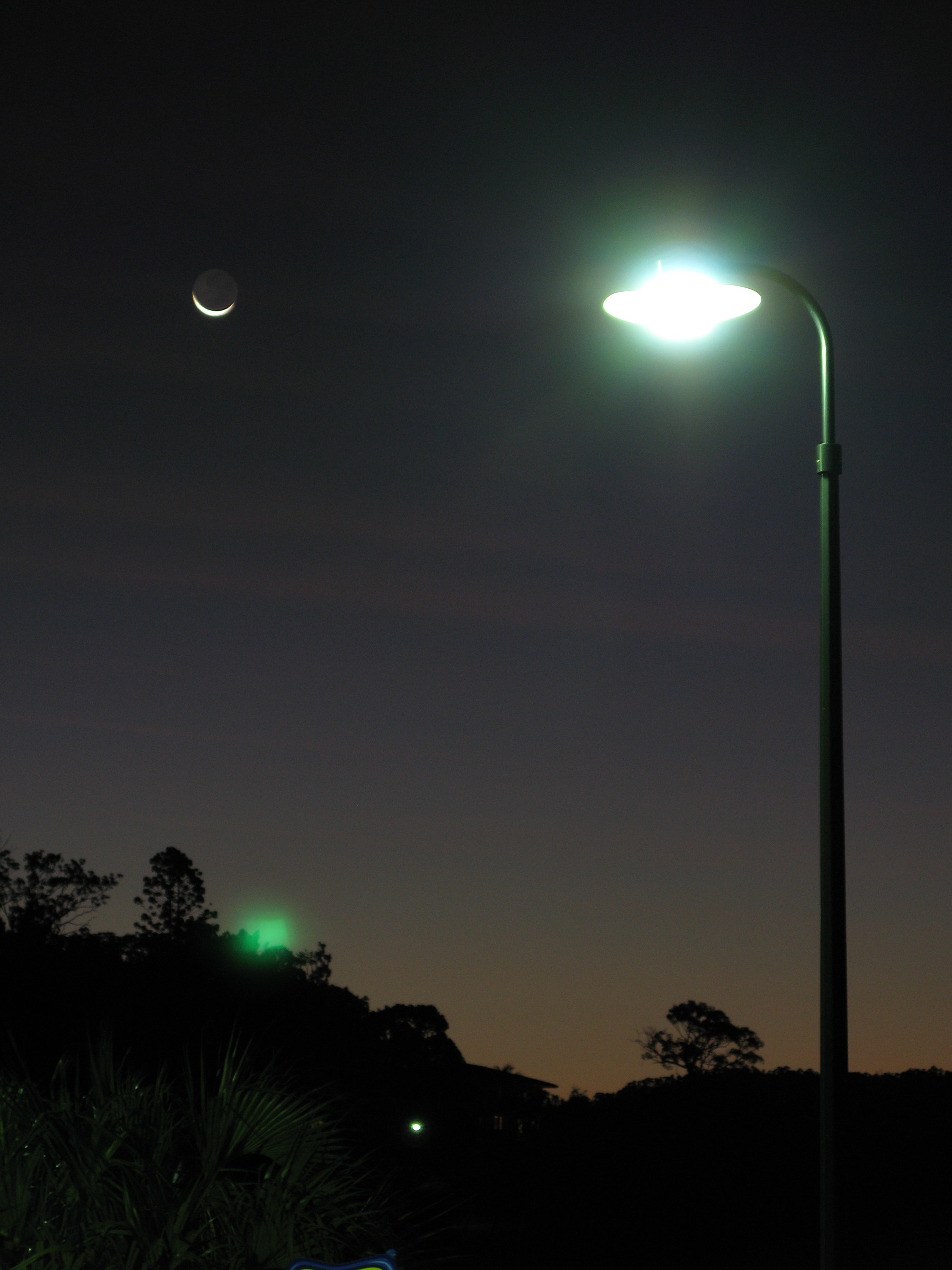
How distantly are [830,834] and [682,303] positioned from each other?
358 centimetres

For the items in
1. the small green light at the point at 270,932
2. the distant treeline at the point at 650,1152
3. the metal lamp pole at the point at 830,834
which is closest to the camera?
the metal lamp pole at the point at 830,834

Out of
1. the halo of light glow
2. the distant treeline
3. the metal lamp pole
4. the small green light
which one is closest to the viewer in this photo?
the metal lamp pole

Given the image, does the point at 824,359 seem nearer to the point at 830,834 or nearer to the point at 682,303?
the point at 682,303

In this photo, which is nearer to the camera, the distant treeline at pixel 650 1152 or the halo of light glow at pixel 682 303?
the halo of light glow at pixel 682 303

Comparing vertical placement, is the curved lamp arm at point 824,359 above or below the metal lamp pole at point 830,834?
above

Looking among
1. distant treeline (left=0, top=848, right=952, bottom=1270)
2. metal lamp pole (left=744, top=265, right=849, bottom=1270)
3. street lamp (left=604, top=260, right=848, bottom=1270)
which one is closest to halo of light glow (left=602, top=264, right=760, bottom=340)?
street lamp (left=604, top=260, right=848, bottom=1270)

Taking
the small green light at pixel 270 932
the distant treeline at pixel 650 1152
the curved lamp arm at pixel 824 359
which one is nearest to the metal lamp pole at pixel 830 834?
the curved lamp arm at pixel 824 359

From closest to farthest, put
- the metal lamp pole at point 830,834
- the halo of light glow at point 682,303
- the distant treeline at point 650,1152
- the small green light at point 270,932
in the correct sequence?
1. the metal lamp pole at point 830,834
2. the halo of light glow at point 682,303
3. the distant treeline at point 650,1152
4. the small green light at point 270,932

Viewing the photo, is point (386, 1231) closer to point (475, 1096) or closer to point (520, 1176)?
point (520, 1176)

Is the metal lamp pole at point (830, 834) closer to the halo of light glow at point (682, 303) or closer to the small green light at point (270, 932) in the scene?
the halo of light glow at point (682, 303)

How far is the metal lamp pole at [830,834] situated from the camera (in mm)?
8328

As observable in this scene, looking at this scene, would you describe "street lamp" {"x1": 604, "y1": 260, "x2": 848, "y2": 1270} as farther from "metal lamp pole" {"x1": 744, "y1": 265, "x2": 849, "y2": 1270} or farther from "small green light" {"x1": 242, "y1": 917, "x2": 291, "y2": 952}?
"small green light" {"x1": 242, "y1": 917, "x2": 291, "y2": 952}

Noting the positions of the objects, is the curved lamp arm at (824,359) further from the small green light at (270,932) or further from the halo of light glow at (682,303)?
the small green light at (270,932)

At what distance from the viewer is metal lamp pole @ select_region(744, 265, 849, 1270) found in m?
8.33
